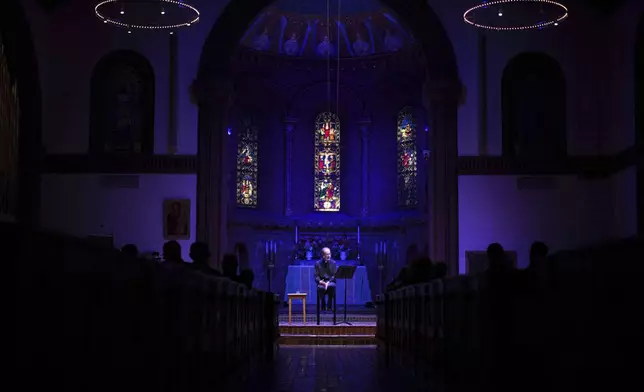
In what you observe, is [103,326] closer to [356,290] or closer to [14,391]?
[14,391]

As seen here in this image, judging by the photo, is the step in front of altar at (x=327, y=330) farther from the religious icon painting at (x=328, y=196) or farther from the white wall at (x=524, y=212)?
the religious icon painting at (x=328, y=196)

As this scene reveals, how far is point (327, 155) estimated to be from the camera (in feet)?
76.4

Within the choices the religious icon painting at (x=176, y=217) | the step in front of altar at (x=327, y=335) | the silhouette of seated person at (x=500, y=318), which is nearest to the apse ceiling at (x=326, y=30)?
the religious icon painting at (x=176, y=217)

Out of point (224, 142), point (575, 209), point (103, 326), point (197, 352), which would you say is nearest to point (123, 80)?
point (224, 142)

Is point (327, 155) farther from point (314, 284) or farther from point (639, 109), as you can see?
point (639, 109)

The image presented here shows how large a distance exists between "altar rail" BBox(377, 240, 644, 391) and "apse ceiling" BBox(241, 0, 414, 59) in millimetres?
16532

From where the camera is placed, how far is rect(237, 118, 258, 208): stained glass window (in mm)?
22250

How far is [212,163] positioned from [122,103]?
6.81 ft

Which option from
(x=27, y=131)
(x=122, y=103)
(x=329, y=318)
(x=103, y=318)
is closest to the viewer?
(x=103, y=318)

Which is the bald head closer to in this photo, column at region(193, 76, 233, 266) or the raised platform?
the raised platform

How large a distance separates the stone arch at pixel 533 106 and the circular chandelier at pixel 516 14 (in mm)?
2818

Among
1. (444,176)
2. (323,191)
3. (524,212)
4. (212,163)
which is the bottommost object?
(524,212)

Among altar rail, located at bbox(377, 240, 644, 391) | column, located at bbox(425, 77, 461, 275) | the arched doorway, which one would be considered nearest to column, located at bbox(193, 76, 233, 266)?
the arched doorway

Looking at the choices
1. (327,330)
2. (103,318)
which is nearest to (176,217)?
(327,330)
